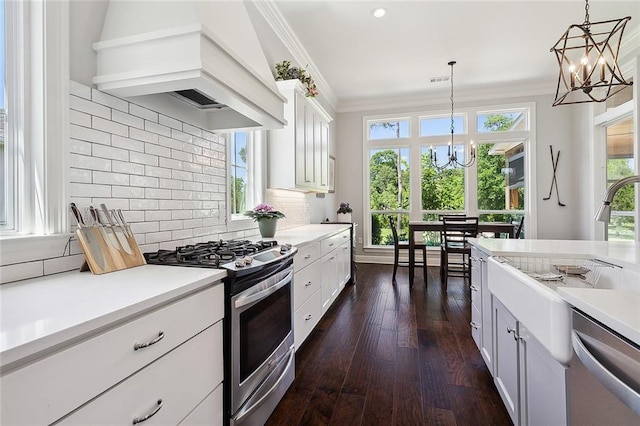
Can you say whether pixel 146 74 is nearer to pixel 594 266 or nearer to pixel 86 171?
pixel 86 171

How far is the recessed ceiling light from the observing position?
3.05 meters

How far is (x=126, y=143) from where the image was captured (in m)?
1.53

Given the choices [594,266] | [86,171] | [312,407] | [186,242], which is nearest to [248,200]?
[186,242]

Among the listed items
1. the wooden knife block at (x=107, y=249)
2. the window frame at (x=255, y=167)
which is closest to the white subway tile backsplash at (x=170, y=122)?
the wooden knife block at (x=107, y=249)

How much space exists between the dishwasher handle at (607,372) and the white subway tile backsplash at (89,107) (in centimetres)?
199

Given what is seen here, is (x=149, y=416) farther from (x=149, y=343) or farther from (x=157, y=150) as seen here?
(x=157, y=150)

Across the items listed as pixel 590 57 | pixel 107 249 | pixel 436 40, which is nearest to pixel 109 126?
pixel 107 249

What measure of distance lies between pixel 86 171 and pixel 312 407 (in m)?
1.67

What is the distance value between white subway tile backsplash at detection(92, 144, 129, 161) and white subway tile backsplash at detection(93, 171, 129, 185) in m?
0.08

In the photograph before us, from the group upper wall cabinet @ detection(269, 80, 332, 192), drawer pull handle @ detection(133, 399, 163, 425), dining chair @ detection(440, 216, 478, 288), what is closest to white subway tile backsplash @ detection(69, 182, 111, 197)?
drawer pull handle @ detection(133, 399, 163, 425)

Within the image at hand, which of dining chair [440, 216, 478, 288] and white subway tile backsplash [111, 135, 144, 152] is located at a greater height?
white subway tile backsplash [111, 135, 144, 152]

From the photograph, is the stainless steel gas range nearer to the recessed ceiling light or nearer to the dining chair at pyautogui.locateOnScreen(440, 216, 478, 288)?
the recessed ceiling light

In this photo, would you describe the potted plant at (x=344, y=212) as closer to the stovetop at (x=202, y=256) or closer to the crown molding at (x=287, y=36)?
the crown molding at (x=287, y=36)

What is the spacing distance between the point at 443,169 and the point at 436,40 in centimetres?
247
